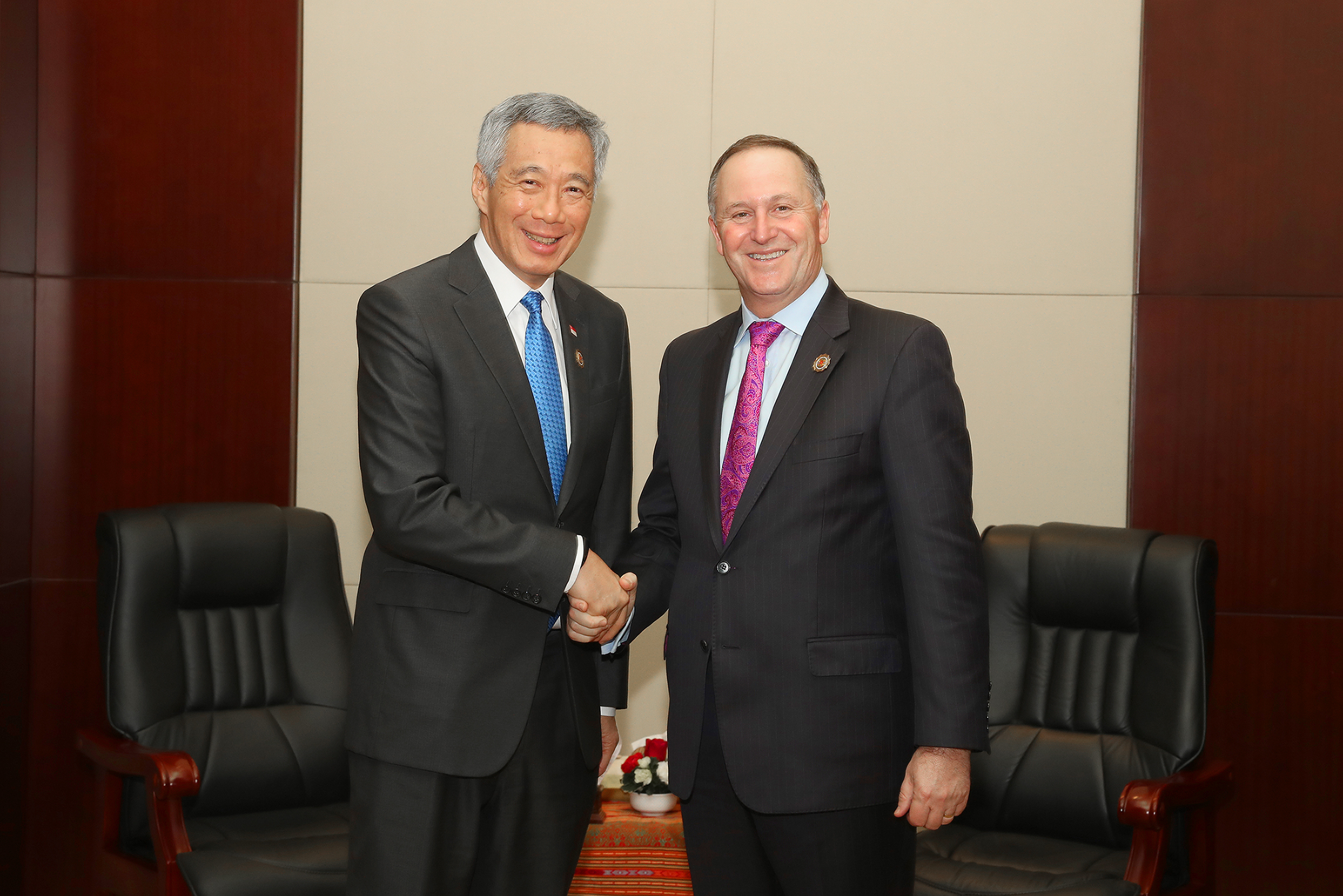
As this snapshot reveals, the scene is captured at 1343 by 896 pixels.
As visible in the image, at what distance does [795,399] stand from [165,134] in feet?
8.71

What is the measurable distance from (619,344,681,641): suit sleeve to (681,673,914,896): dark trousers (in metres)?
0.27

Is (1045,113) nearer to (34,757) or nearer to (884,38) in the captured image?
(884,38)

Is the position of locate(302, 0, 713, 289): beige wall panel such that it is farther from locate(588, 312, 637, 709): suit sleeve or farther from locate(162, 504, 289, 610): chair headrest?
locate(588, 312, 637, 709): suit sleeve

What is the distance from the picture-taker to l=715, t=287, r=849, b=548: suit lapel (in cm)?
187

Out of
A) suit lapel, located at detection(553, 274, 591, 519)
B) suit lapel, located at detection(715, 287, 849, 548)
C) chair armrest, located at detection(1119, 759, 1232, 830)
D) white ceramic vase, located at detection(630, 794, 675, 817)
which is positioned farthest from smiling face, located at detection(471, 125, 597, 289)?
white ceramic vase, located at detection(630, 794, 675, 817)

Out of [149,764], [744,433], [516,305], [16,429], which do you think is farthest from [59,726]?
[744,433]

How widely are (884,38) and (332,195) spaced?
1.89 meters

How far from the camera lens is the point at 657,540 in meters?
2.25

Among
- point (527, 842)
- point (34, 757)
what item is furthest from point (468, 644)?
point (34, 757)

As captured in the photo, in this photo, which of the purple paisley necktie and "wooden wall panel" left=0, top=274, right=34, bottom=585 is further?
"wooden wall panel" left=0, top=274, right=34, bottom=585

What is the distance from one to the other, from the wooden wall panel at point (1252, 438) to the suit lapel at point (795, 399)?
6.48 feet

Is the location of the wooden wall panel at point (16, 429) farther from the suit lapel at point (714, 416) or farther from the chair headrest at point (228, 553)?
the suit lapel at point (714, 416)

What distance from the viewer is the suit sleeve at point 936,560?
1.79 meters

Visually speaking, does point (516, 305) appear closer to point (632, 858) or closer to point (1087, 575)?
point (1087, 575)
